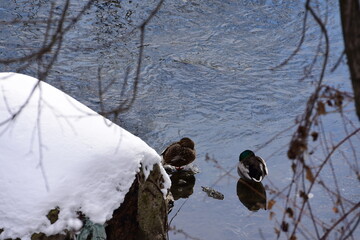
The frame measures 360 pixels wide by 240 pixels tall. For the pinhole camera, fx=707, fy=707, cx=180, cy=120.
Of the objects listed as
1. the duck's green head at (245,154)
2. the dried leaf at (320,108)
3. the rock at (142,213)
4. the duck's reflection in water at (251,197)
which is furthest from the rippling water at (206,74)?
the dried leaf at (320,108)

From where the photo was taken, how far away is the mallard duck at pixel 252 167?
9086mm

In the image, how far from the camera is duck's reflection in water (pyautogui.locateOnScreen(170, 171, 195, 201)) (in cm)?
906

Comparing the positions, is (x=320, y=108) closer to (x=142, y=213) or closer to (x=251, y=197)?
(x=142, y=213)

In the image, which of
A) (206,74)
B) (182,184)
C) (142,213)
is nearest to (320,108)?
(142,213)

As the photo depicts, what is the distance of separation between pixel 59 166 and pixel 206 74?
6.47 meters

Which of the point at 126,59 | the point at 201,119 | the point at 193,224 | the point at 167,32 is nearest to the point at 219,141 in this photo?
the point at 201,119

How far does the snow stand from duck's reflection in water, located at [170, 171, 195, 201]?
2.16 meters

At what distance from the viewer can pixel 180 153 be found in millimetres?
9133

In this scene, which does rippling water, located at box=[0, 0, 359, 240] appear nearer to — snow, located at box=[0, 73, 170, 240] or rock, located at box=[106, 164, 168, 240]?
rock, located at box=[106, 164, 168, 240]

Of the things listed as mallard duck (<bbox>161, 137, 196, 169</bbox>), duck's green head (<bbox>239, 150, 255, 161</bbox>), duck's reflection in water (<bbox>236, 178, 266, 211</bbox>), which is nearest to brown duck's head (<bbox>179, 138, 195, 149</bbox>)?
mallard duck (<bbox>161, 137, 196, 169</bbox>)

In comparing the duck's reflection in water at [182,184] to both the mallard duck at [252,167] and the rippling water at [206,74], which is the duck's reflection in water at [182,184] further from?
the mallard duck at [252,167]

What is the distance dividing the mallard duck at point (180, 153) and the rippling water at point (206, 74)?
30 centimetres

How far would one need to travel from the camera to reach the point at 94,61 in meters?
12.8

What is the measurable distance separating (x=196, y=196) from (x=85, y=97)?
3212mm
